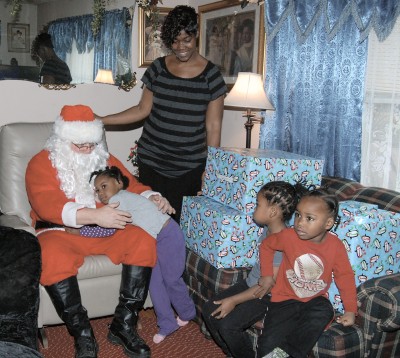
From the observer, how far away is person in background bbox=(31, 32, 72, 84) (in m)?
3.92

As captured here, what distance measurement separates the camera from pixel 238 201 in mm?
2570

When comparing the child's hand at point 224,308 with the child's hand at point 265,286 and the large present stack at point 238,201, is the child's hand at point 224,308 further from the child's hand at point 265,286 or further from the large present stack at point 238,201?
the large present stack at point 238,201

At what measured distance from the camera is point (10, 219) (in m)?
2.64

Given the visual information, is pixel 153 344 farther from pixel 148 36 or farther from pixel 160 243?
pixel 148 36

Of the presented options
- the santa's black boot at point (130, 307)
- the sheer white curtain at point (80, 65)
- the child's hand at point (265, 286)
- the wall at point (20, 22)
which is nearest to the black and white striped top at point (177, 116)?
the santa's black boot at point (130, 307)

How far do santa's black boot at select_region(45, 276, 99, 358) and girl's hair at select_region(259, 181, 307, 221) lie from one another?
91 cm

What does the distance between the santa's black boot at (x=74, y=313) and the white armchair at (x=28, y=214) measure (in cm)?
13

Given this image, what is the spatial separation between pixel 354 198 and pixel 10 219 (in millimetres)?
1695

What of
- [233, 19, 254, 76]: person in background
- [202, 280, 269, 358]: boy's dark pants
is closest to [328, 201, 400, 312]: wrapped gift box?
[202, 280, 269, 358]: boy's dark pants

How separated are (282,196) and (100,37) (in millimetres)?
2431

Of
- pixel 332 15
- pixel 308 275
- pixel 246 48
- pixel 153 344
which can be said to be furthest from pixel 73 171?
pixel 246 48

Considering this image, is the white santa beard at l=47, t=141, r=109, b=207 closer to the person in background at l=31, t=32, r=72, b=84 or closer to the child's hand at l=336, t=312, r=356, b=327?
the child's hand at l=336, t=312, r=356, b=327

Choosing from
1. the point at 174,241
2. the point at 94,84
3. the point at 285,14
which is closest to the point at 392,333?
the point at 174,241

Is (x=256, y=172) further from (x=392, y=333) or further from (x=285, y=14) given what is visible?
(x=285, y=14)
